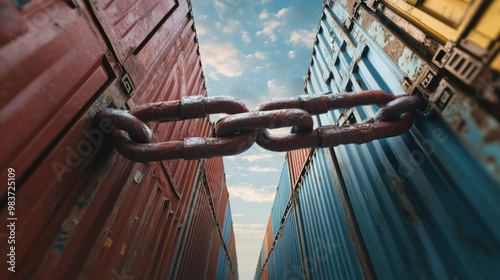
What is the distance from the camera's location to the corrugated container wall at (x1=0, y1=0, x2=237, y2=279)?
1083mm

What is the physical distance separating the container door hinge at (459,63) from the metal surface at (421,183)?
11cm

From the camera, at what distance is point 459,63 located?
1097 millimetres

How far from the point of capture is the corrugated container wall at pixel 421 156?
1008mm

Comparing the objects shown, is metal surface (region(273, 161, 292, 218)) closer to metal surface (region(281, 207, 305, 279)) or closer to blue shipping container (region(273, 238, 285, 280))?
metal surface (region(281, 207, 305, 279))

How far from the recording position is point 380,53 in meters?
2.12

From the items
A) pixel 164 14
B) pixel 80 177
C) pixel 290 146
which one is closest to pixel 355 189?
pixel 290 146

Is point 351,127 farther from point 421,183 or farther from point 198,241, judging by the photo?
point 198,241

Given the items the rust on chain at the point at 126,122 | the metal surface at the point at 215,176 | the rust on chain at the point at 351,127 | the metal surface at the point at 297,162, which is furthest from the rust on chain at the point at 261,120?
the metal surface at the point at 215,176

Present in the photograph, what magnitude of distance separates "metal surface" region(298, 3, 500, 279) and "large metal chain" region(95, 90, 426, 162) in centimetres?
31

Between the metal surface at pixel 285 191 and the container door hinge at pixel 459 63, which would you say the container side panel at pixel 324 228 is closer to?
the metal surface at pixel 285 191

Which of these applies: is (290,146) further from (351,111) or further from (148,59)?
(148,59)

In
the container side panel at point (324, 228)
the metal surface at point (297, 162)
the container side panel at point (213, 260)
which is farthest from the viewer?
the container side panel at point (213, 260)

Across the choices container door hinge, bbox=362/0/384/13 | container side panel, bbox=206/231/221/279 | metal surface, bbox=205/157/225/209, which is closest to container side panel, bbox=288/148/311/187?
metal surface, bbox=205/157/225/209

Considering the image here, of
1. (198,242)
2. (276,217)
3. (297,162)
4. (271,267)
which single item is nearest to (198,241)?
(198,242)
